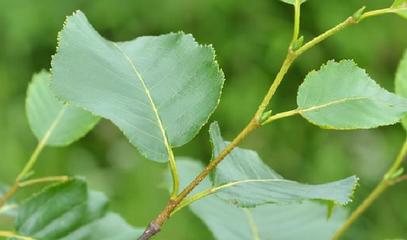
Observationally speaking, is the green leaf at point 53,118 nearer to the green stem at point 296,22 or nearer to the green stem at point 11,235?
the green stem at point 11,235

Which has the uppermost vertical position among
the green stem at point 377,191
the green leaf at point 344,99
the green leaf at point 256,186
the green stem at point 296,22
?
the green stem at point 296,22

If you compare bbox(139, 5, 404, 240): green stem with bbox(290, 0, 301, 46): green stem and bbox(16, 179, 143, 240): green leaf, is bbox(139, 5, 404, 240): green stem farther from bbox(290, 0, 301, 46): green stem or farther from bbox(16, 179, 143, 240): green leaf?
bbox(16, 179, 143, 240): green leaf

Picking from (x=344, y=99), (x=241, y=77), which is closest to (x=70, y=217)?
(x=344, y=99)

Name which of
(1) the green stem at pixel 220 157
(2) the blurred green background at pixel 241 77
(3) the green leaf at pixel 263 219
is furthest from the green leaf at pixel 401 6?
(2) the blurred green background at pixel 241 77

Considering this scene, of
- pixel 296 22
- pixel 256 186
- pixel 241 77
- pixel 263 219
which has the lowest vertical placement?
pixel 241 77

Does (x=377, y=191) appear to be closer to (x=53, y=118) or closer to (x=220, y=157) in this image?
(x=220, y=157)

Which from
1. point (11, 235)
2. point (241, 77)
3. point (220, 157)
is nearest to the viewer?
point (220, 157)
